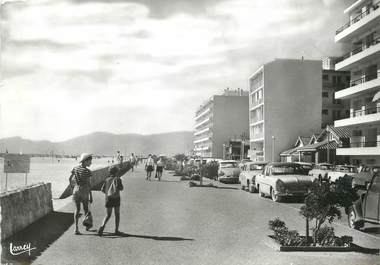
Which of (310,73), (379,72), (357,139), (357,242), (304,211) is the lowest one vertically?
(357,242)

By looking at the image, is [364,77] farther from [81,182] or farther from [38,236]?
[38,236]

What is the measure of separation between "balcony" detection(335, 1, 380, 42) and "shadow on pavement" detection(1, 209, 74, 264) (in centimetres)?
3029

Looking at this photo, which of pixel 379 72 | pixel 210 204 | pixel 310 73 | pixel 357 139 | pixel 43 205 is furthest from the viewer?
pixel 310 73

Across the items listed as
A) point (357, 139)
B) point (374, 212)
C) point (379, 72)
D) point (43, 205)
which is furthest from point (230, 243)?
point (357, 139)

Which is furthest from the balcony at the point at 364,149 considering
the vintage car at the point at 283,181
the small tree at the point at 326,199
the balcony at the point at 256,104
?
the small tree at the point at 326,199

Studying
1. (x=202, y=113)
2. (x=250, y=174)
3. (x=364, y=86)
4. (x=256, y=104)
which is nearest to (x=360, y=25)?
(x=364, y=86)

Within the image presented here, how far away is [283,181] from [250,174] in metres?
4.57

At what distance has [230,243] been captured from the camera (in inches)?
310

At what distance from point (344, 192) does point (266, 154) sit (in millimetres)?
50593

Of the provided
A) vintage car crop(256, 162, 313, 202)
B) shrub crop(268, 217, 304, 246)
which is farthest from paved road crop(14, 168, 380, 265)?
vintage car crop(256, 162, 313, 202)

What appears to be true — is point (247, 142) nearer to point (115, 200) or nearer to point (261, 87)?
point (261, 87)

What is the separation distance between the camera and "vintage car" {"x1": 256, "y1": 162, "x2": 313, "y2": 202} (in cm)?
1523

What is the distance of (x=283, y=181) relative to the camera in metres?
15.3

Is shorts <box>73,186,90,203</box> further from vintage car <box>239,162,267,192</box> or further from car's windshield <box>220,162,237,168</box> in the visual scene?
car's windshield <box>220,162,237,168</box>
